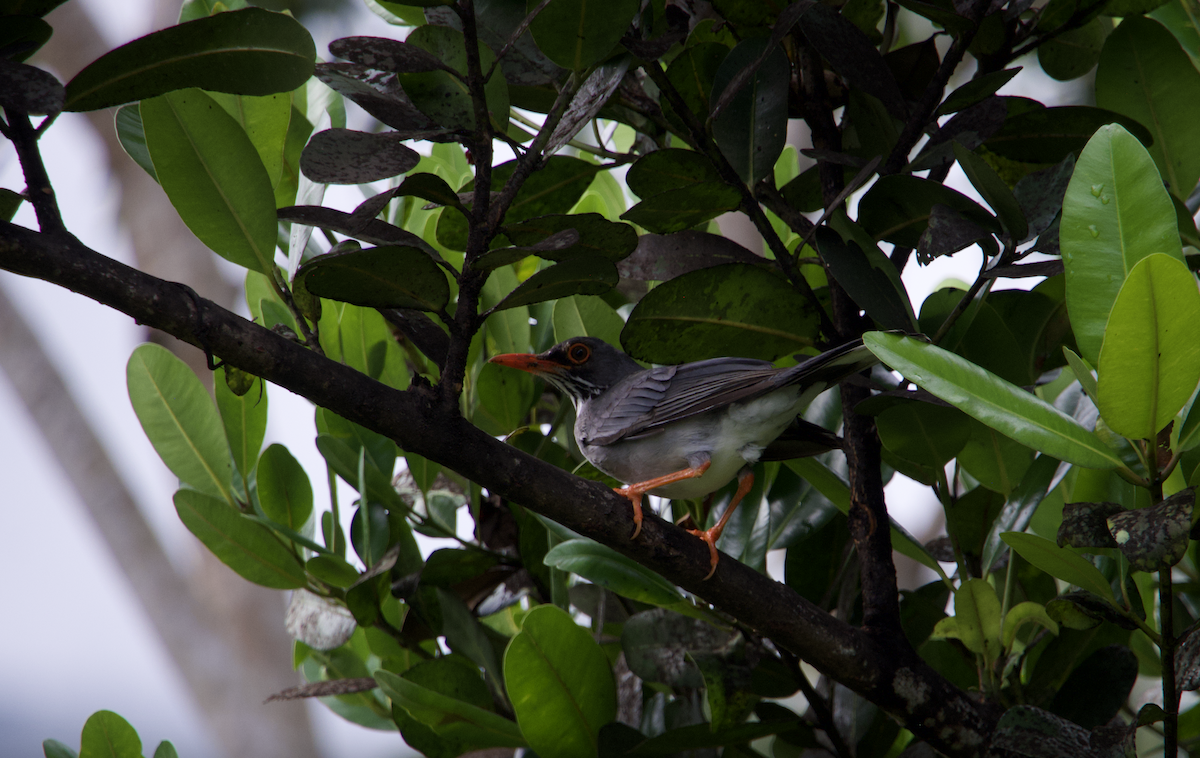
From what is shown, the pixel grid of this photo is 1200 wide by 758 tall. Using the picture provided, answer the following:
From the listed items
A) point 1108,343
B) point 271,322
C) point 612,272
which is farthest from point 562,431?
point 1108,343

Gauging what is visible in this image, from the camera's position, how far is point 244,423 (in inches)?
82.2

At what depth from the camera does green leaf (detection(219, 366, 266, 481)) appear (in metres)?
2.06

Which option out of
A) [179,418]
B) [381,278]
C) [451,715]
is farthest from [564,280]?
[179,418]

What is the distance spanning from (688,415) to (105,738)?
153cm

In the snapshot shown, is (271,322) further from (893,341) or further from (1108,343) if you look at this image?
(1108,343)

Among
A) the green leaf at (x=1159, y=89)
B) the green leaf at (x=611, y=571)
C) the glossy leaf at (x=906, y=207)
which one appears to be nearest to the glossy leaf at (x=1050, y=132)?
the green leaf at (x=1159, y=89)

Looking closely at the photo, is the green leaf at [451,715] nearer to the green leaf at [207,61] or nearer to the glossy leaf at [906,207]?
the green leaf at [207,61]

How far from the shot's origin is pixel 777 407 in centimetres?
208

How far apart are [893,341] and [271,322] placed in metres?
1.44

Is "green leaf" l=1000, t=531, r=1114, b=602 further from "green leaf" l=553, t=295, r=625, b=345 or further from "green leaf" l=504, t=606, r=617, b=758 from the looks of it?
"green leaf" l=553, t=295, r=625, b=345

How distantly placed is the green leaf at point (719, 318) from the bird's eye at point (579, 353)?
1.59 ft

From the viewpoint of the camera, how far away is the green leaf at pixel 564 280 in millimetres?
1382

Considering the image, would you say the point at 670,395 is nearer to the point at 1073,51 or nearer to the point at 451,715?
the point at 451,715

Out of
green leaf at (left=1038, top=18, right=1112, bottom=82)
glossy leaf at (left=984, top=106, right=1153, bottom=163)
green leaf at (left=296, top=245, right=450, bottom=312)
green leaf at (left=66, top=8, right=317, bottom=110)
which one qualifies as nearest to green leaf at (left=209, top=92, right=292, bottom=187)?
green leaf at (left=66, top=8, right=317, bottom=110)
